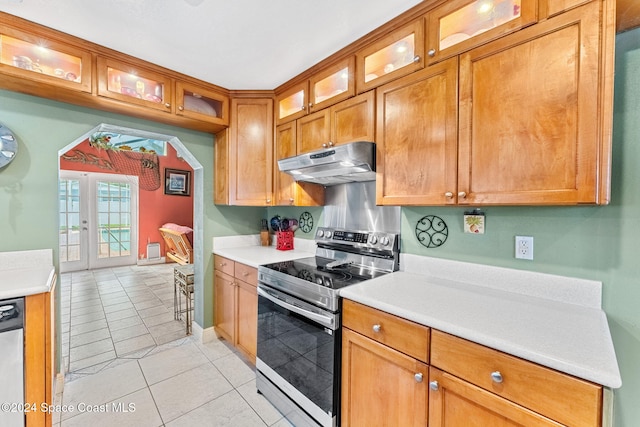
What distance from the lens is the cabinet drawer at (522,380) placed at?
30.3 inches

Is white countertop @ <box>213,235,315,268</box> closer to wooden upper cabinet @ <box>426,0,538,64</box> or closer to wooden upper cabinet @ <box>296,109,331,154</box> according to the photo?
wooden upper cabinet @ <box>296,109,331,154</box>

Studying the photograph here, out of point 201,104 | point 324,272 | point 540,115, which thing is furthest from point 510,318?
point 201,104

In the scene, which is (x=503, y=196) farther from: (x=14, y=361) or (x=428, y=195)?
(x=14, y=361)

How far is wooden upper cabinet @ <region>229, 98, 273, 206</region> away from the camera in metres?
2.51

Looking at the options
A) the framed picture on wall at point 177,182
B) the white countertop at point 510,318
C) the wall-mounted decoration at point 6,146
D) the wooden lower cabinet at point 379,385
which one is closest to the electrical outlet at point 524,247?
the white countertop at point 510,318

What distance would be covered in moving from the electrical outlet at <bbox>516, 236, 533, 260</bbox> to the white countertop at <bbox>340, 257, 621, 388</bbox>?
14cm

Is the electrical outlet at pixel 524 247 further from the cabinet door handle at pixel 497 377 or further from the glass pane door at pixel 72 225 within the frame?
the glass pane door at pixel 72 225

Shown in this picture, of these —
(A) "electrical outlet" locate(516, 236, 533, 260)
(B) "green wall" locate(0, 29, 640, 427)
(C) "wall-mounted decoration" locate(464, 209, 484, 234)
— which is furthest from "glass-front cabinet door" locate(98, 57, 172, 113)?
(A) "electrical outlet" locate(516, 236, 533, 260)

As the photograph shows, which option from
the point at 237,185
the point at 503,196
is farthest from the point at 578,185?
the point at 237,185

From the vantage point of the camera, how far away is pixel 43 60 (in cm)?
169

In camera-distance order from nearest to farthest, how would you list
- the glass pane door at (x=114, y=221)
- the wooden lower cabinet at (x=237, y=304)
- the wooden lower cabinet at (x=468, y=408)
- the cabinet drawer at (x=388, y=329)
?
the wooden lower cabinet at (x=468, y=408), the cabinet drawer at (x=388, y=329), the wooden lower cabinet at (x=237, y=304), the glass pane door at (x=114, y=221)

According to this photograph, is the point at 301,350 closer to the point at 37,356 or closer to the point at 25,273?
the point at 37,356

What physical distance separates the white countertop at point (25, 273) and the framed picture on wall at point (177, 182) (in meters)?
4.77

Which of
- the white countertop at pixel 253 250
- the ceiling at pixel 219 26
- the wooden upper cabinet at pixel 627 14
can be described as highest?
the ceiling at pixel 219 26
